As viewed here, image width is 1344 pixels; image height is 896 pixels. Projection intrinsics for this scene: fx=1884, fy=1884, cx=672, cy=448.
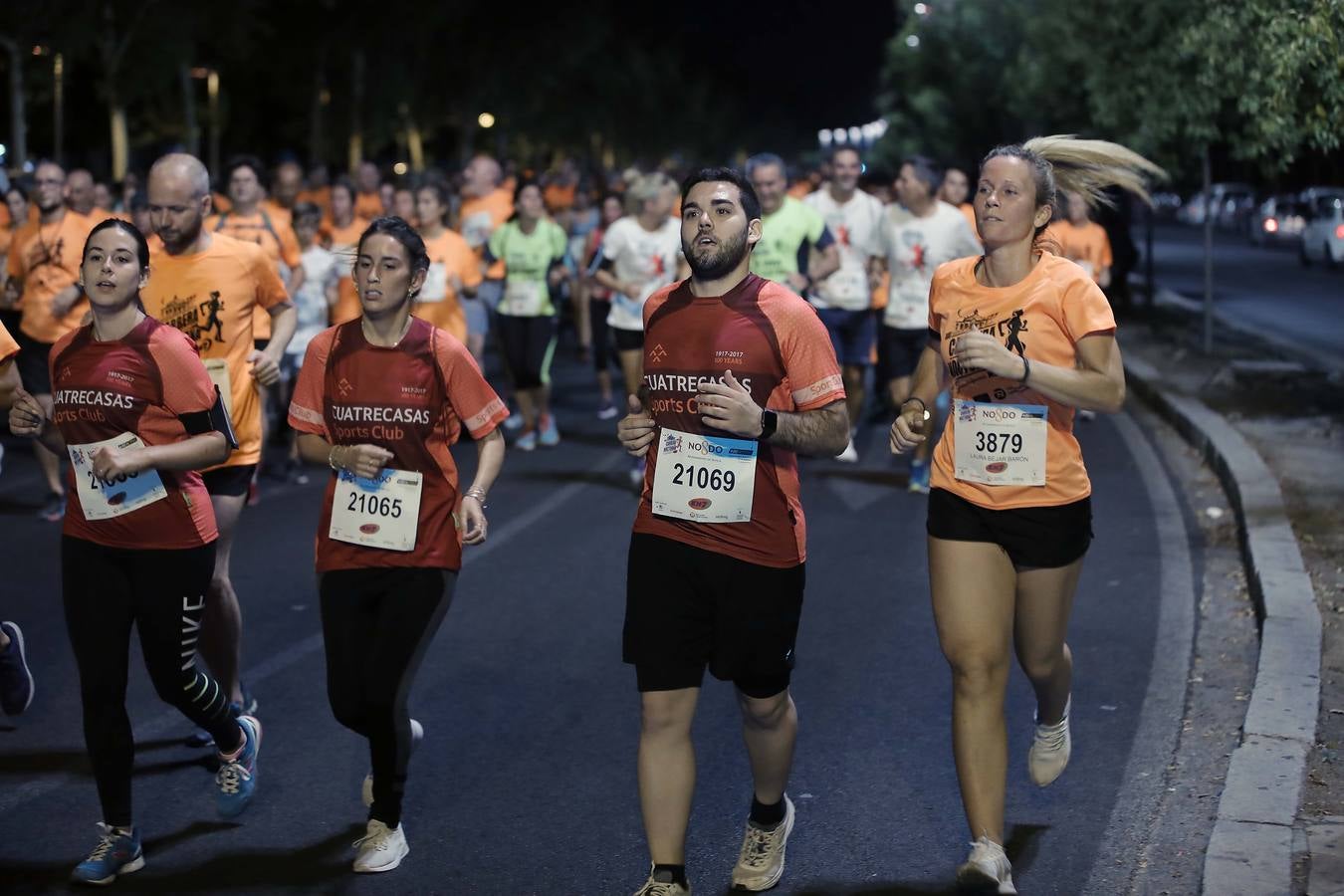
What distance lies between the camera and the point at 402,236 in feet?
16.8

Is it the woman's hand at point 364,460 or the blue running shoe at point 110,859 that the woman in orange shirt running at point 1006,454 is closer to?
the woman's hand at point 364,460

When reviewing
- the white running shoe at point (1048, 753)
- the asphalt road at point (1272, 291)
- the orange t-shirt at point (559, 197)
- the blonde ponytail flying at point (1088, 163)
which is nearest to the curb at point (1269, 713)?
the white running shoe at point (1048, 753)

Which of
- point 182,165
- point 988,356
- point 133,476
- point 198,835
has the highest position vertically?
point 182,165

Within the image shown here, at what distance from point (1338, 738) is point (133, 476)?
3792mm

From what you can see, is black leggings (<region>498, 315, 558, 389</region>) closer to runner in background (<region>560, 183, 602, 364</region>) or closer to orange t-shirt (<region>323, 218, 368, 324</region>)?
orange t-shirt (<region>323, 218, 368, 324</region>)

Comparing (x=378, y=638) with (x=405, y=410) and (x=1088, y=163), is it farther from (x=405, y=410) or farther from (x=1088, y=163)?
(x=1088, y=163)

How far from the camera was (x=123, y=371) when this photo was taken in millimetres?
5160

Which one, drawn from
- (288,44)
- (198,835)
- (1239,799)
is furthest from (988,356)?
(288,44)

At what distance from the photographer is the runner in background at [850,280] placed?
492 inches

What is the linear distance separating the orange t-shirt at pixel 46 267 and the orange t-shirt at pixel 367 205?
705 cm

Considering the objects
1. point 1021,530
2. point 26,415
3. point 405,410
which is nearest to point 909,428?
point 1021,530

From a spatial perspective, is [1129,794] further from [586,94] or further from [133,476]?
[586,94]

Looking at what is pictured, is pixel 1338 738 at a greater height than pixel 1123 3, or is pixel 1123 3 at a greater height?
pixel 1123 3

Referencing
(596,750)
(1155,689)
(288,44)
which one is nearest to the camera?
(596,750)
